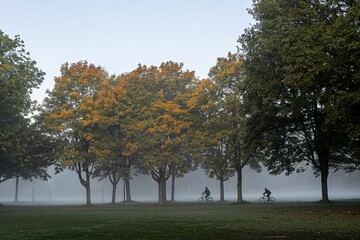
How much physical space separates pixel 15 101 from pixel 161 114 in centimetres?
1899

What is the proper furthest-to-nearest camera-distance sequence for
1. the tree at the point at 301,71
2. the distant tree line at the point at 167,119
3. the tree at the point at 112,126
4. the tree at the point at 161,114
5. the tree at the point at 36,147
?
the tree at the point at 36,147, the tree at the point at 112,126, the tree at the point at 161,114, the distant tree line at the point at 167,119, the tree at the point at 301,71

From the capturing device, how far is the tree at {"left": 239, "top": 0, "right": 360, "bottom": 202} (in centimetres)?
2538

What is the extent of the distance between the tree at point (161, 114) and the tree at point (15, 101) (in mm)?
13120

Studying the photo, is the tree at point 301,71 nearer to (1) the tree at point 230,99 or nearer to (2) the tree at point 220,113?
(1) the tree at point 230,99

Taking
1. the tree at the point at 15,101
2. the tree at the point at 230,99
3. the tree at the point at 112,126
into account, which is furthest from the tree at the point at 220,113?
the tree at the point at 15,101

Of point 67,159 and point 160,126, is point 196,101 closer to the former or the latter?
point 160,126

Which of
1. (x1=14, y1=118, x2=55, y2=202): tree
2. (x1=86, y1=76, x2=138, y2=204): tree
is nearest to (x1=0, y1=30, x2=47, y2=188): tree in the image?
(x1=14, y1=118, x2=55, y2=202): tree

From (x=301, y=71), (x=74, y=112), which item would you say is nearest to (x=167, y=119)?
(x=74, y=112)

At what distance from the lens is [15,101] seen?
4409 centimetres

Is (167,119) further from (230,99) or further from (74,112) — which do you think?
(74,112)

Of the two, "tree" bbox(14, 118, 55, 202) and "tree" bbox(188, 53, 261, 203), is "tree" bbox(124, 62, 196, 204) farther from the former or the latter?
"tree" bbox(14, 118, 55, 202)

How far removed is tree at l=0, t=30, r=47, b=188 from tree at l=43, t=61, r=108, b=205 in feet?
10.1

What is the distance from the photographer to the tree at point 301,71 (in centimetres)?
2538

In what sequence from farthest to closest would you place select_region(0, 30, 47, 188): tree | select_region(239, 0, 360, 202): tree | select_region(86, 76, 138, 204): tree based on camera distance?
select_region(86, 76, 138, 204): tree < select_region(0, 30, 47, 188): tree < select_region(239, 0, 360, 202): tree
